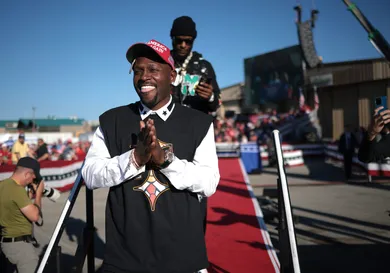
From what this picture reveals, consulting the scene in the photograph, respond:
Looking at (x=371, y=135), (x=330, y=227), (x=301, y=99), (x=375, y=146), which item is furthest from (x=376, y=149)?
(x=301, y=99)

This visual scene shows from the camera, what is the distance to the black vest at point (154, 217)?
6.02ft

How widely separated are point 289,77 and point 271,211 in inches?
1049

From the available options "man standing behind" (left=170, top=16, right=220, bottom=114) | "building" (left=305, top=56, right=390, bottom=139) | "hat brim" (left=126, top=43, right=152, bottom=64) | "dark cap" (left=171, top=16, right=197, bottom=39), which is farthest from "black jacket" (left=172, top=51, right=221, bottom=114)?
"building" (left=305, top=56, right=390, bottom=139)

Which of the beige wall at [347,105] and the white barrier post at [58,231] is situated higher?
the beige wall at [347,105]

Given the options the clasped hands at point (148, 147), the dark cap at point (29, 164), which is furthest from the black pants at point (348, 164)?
the clasped hands at point (148, 147)

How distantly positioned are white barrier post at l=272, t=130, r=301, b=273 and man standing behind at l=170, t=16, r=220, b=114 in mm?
848

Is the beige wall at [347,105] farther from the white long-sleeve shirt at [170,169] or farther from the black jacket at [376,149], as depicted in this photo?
the white long-sleeve shirt at [170,169]

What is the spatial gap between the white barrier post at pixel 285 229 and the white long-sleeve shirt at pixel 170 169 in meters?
0.58

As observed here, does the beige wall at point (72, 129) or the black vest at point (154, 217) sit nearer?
the black vest at point (154, 217)

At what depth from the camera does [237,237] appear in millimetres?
4547

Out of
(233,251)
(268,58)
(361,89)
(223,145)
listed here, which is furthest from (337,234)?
(268,58)

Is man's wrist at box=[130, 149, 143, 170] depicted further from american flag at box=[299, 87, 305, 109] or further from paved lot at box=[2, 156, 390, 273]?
american flag at box=[299, 87, 305, 109]

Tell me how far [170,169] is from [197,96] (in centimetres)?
136

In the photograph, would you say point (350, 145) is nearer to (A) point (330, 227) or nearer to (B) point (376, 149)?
(A) point (330, 227)
